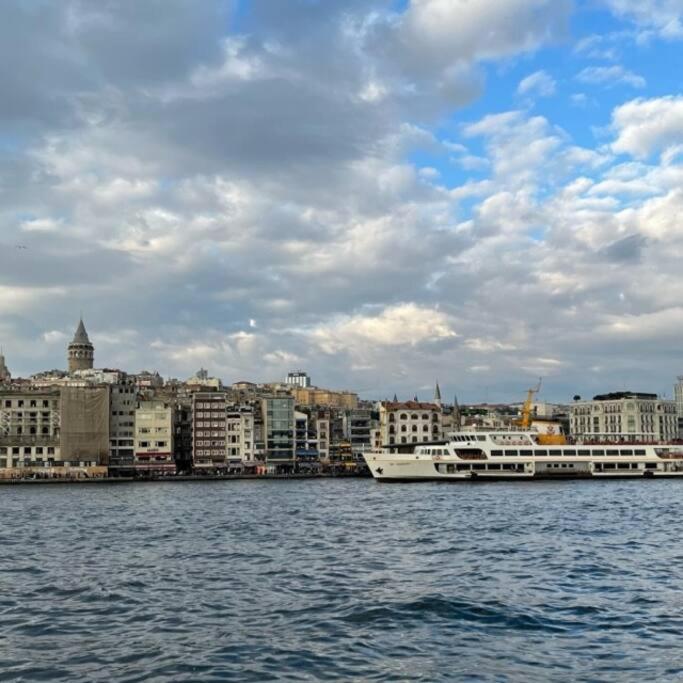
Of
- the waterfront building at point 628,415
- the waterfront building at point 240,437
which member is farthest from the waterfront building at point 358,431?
the waterfront building at point 628,415

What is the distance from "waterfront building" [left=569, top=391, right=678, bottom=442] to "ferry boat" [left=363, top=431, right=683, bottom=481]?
246 ft

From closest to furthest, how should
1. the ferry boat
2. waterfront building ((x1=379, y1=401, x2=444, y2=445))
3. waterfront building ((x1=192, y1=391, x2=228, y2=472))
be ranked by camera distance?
the ferry boat → waterfront building ((x1=192, y1=391, x2=228, y2=472)) → waterfront building ((x1=379, y1=401, x2=444, y2=445))

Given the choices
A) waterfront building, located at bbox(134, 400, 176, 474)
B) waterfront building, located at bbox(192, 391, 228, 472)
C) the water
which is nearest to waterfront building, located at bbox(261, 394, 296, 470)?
A: waterfront building, located at bbox(192, 391, 228, 472)

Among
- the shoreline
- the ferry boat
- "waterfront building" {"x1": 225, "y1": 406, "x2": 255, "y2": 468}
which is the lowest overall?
the shoreline

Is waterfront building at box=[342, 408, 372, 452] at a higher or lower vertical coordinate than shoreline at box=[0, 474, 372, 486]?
higher

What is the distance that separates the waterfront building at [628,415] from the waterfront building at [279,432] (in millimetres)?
61507

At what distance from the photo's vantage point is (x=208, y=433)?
134m

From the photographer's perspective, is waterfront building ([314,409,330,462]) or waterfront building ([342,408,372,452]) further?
waterfront building ([342,408,372,452])

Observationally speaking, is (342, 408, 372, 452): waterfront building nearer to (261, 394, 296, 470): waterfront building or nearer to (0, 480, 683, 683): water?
(261, 394, 296, 470): waterfront building

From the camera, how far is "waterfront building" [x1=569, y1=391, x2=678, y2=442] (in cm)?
17675

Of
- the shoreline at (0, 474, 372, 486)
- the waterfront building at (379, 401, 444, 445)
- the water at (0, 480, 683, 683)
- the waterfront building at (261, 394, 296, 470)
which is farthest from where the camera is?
the waterfront building at (379, 401, 444, 445)

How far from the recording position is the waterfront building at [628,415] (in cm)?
17675

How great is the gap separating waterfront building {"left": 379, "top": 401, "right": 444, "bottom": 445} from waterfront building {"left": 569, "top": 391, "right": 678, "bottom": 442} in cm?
4081

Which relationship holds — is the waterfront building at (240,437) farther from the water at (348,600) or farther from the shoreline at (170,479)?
the water at (348,600)
